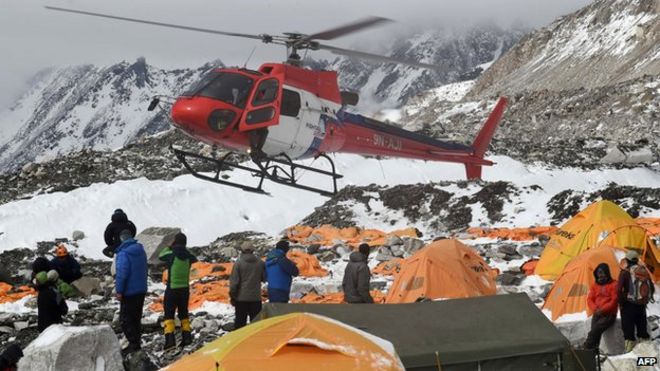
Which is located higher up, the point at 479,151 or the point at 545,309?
the point at 479,151

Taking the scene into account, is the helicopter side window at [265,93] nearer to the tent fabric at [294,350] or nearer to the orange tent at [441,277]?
the orange tent at [441,277]

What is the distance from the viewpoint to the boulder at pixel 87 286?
45.5ft

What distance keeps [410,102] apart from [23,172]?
105087 mm

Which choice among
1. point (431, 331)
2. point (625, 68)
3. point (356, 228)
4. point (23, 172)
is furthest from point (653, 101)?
point (431, 331)

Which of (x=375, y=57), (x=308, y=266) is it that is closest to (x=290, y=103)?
(x=375, y=57)

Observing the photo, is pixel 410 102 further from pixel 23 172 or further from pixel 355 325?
pixel 355 325

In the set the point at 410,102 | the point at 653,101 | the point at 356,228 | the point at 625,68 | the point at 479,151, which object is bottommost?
the point at 356,228

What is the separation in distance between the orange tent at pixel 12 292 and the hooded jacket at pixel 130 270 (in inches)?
188

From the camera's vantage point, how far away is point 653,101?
160ft

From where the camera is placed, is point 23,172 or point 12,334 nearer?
point 12,334

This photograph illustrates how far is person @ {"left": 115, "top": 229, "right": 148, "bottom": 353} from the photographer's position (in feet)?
31.0

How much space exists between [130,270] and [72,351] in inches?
54.2

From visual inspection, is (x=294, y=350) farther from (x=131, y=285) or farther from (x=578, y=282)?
(x=578, y=282)

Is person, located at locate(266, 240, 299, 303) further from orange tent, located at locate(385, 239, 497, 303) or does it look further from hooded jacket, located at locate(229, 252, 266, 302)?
orange tent, located at locate(385, 239, 497, 303)
